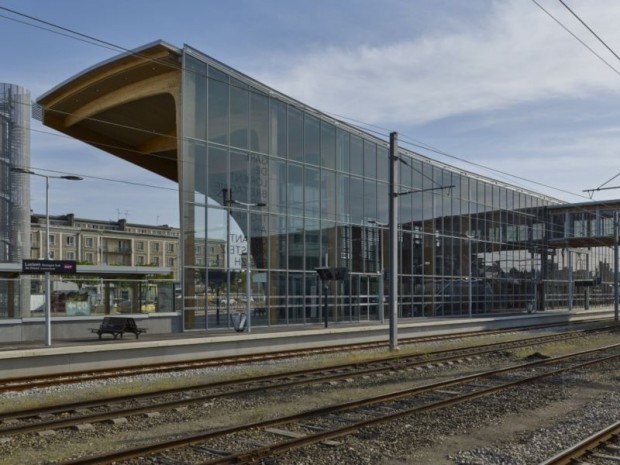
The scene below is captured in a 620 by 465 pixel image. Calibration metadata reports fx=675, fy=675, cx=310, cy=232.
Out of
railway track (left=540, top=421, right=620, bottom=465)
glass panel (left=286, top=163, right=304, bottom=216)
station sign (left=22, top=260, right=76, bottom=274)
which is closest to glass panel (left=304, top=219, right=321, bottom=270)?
glass panel (left=286, top=163, right=304, bottom=216)

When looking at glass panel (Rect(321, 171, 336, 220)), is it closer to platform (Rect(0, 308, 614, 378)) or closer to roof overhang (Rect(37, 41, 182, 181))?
platform (Rect(0, 308, 614, 378))

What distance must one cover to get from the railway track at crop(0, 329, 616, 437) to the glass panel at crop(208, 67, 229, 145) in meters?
14.2

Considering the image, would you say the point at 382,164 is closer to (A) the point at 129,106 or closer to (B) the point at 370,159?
(B) the point at 370,159

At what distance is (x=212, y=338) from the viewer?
903 inches

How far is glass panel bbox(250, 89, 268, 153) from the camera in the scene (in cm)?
3222

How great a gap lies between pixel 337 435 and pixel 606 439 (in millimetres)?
3881

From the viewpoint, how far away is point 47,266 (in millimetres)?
20391

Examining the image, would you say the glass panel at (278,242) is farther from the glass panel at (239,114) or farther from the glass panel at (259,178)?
the glass panel at (239,114)

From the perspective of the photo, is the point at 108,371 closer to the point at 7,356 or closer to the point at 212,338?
the point at 7,356

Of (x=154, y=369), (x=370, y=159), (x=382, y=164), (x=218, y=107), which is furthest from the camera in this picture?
(x=382, y=164)

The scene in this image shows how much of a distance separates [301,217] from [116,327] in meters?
12.1

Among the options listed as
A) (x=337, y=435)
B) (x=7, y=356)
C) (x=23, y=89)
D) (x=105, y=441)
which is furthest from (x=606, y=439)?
(x=23, y=89)

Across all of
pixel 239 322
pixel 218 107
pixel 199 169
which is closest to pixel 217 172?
pixel 199 169

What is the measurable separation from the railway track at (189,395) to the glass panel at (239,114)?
14.3 m
